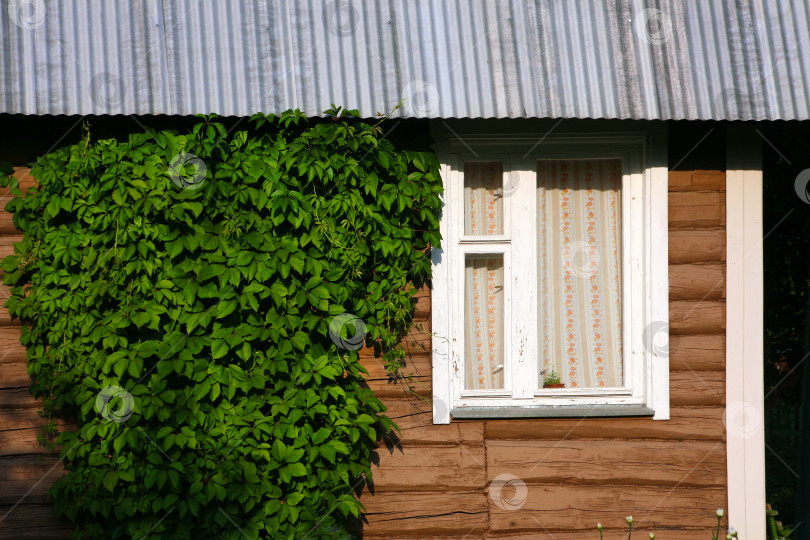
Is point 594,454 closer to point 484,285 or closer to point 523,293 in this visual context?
point 523,293

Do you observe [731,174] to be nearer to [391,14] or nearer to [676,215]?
[676,215]

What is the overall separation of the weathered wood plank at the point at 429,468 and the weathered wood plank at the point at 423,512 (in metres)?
0.05

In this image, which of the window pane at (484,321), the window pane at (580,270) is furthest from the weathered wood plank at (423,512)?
the window pane at (580,270)

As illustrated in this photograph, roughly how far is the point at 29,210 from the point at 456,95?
2.31 m

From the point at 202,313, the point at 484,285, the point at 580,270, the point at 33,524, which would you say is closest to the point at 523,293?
the point at 484,285

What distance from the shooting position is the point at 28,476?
3.81m

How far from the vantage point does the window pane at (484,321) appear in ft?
13.6

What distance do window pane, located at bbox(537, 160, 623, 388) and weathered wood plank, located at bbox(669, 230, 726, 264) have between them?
0.31 m

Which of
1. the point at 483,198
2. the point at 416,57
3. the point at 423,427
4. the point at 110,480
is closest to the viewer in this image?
the point at 110,480

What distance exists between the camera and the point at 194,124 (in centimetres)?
373

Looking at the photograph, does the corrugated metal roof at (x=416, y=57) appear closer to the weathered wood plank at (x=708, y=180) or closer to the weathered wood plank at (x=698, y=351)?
the weathered wood plank at (x=708, y=180)

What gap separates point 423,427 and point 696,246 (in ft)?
6.16

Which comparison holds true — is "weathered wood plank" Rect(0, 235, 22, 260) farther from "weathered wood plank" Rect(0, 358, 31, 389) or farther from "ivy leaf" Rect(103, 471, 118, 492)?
"ivy leaf" Rect(103, 471, 118, 492)

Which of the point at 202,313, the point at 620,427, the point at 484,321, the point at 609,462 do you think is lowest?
the point at 609,462
